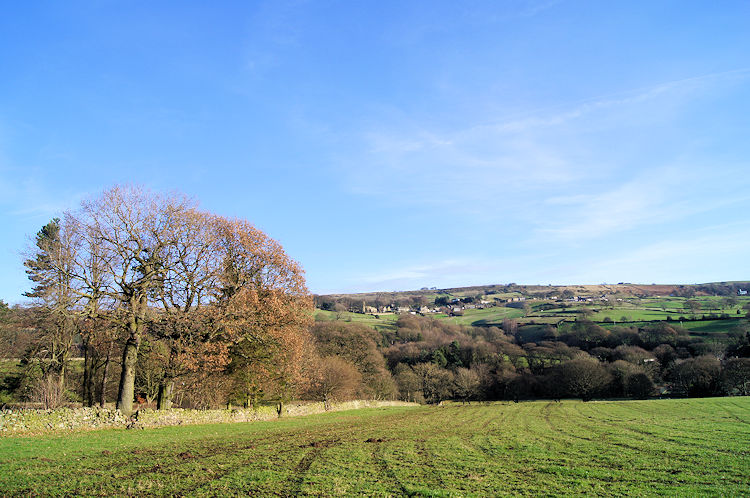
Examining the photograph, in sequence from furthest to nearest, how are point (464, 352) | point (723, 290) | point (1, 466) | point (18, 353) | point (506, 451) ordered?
point (723, 290) → point (464, 352) → point (18, 353) → point (506, 451) → point (1, 466)

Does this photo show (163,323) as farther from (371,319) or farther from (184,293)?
(371,319)

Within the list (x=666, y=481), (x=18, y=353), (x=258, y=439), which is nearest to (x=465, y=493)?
(x=666, y=481)

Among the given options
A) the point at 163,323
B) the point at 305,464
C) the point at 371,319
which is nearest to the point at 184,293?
the point at 163,323

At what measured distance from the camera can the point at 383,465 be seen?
503 inches

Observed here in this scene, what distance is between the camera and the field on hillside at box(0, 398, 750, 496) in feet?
33.0

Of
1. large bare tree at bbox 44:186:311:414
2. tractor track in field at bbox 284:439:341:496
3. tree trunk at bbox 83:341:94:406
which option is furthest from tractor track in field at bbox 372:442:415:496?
tree trunk at bbox 83:341:94:406

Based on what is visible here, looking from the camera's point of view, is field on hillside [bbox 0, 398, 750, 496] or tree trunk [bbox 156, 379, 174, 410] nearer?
field on hillside [bbox 0, 398, 750, 496]

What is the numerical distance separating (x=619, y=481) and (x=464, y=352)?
103 metres

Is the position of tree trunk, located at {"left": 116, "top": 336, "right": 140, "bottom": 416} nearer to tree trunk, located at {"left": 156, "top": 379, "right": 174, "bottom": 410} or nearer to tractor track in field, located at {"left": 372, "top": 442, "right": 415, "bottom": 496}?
tree trunk, located at {"left": 156, "top": 379, "right": 174, "bottom": 410}

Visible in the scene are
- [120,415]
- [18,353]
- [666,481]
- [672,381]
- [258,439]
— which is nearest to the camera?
[666,481]

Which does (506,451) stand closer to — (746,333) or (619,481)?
(619,481)

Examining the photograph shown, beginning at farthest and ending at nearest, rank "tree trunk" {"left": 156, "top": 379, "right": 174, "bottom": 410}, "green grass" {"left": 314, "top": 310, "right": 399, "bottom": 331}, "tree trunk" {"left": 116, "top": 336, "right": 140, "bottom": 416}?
"green grass" {"left": 314, "top": 310, "right": 399, "bottom": 331} → "tree trunk" {"left": 156, "top": 379, "right": 174, "bottom": 410} → "tree trunk" {"left": 116, "top": 336, "right": 140, "bottom": 416}

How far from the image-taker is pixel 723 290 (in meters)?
180

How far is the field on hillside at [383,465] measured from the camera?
1005cm
